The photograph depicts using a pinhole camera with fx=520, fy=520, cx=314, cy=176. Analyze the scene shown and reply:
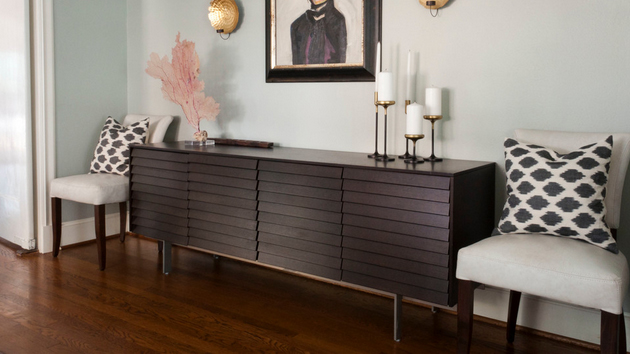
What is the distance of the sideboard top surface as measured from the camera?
2.12 metres

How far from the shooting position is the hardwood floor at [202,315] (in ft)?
7.02

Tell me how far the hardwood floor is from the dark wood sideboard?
0.70ft

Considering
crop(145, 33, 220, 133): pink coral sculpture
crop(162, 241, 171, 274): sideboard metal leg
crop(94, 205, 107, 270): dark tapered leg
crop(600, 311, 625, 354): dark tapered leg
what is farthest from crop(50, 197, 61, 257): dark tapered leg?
crop(600, 311, 625, 354): dark tapered leg

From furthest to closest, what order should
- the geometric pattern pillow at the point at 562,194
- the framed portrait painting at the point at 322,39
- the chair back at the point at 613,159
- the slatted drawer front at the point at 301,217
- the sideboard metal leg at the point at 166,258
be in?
the sideboard metal leg at the point at 166,258, the framed portrait painting at the point at 322,39, the slatted drawer front at the point at 301,217, the chair back at the point at 613,159, the geometric pattern pillow at the point at 562,194

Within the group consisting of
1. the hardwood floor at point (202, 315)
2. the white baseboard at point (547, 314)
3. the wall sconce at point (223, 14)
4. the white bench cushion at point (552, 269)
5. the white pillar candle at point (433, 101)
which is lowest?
the hardwood floor at point (202, 315)

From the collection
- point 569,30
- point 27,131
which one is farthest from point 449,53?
point 27,131

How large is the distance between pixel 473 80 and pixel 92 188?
2.20 m

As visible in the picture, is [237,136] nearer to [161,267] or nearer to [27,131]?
[161,267]

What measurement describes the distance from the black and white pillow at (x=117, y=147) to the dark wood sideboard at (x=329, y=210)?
385 mm

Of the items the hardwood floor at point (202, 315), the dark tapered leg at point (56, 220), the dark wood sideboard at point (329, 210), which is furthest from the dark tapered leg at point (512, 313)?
the dark tapered leg at point (56, 220)

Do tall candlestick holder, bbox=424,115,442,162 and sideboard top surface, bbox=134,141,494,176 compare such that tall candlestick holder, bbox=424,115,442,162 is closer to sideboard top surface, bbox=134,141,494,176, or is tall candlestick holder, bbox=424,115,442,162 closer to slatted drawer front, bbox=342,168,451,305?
sideboard top surface, bbox=134,141,494,176

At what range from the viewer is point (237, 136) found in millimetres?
3328

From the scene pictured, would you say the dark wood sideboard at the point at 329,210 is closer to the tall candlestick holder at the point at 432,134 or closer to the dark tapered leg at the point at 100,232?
the tall candlestick holder at the point at 432,134

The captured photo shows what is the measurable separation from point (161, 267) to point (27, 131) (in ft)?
4.04
